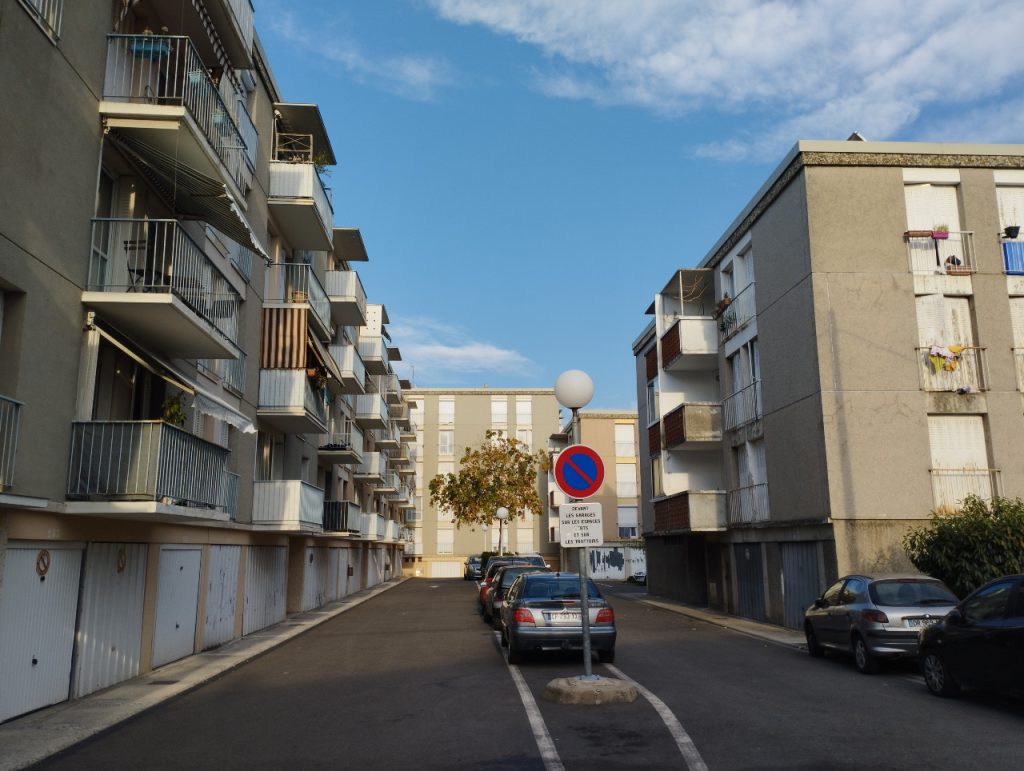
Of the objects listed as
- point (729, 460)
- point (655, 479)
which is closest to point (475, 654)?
Answer: point (729, 460)

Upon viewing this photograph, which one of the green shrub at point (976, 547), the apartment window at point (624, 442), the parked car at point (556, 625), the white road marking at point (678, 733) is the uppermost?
the apartment window at point (624, 442)

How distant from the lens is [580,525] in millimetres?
10180

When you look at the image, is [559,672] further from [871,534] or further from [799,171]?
[799,171]

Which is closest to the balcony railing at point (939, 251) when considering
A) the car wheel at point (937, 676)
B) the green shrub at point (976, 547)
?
the green shrub at point (976, 547)

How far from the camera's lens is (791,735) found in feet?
26.2

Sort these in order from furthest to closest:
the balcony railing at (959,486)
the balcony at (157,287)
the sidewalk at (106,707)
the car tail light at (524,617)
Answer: the balcony railing at (959,486) < the car tail light at (524,617) < the balcony at (157,287) < the sidewalk at (106,707)

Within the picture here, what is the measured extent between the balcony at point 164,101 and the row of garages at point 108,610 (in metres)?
6.03

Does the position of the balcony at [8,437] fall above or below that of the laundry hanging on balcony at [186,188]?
below

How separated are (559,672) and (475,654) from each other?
9.68 ft

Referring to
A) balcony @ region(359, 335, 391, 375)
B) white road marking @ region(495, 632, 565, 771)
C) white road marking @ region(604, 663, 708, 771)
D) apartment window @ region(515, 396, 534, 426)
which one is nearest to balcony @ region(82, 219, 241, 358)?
white road marking @ region(495, 632, 565, 771)

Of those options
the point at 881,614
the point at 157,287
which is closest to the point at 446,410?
the point at 157,287

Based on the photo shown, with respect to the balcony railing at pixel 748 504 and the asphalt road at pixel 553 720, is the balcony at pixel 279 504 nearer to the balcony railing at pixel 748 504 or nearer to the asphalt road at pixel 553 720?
the asphalt road at pixel 553 720

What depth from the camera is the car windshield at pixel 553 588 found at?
13656 millimetres

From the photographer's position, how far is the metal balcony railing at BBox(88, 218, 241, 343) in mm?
11695
